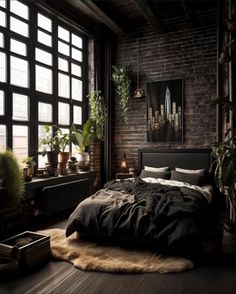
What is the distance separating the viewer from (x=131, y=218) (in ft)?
10.1

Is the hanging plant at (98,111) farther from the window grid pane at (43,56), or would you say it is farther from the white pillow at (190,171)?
the white pillow at (190,171)

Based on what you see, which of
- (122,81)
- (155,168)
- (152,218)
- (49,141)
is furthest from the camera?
(122,81)

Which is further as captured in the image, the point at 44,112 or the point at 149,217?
the point at 44,112

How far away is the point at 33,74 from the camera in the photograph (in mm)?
4426

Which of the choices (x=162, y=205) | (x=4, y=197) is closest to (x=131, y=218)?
(x=162, y=205)

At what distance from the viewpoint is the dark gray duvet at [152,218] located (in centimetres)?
282

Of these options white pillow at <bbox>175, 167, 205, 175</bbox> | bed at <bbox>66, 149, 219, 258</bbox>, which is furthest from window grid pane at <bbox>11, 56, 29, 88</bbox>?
white pillow at <bbox>175, 167, 205, 175</bbox>

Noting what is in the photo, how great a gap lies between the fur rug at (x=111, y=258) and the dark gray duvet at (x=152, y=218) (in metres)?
0.16

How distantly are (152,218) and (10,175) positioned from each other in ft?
5.92

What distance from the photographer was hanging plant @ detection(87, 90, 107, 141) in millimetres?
5550

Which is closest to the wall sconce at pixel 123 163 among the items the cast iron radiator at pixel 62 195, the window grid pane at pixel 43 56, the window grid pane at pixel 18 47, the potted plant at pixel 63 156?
the cast iron radiator at pixel 62 195

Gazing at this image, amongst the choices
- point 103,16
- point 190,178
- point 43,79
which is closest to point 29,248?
point 190,178

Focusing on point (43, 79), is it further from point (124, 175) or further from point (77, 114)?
point (124, 175)

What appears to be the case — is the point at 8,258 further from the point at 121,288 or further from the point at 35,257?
the point at 121,288
